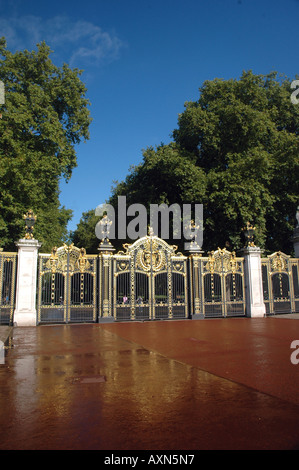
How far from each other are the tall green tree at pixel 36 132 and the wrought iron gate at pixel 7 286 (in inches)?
183

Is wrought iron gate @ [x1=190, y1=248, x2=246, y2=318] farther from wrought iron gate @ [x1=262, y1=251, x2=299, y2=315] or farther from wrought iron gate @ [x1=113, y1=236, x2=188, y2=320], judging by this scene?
wrought iron gate @ [x1=262, y1=251, x2=299, y2=315]

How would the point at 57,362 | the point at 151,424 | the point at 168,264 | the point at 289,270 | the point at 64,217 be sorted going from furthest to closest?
1. the point at 64,217
2. the point at 289,270
3. the point at 168,264
4. the point at 57,362
5. the point at 151,424

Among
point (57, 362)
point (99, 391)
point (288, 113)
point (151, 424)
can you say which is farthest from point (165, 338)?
point (288, 113)

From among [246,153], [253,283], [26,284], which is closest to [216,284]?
[253,283]

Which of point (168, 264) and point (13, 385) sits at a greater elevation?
point (168, 264)

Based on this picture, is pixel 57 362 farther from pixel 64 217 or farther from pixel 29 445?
pixel 64 217

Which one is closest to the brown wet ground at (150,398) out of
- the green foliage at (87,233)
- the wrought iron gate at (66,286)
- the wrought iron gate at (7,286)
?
the wrought iron gate at (7,286)

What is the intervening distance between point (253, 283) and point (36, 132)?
14.4 m

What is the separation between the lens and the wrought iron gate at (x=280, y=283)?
1680 centimetres

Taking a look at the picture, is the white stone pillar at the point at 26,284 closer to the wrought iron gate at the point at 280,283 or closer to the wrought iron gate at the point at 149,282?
the wrought iron gate at the point at 149,282

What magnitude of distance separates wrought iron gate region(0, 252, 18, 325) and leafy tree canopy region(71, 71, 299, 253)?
433 inches

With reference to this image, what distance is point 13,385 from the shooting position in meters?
4.73
